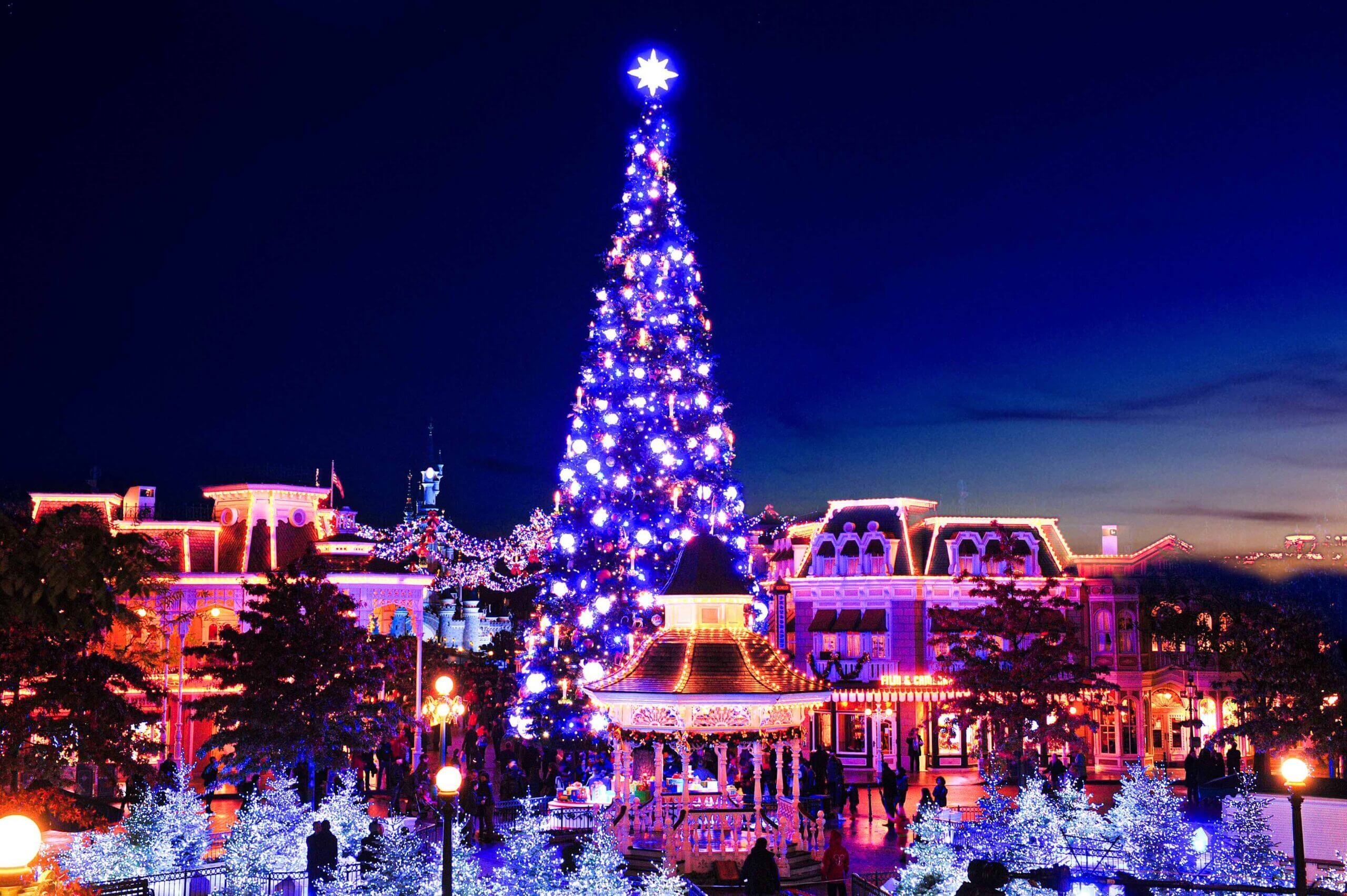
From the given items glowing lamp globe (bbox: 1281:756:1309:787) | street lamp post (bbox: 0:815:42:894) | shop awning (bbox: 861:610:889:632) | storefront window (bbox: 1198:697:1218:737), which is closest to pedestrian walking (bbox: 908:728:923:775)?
shop awning (bbox: 861:610:889:632)

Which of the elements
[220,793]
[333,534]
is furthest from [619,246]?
[333,534]

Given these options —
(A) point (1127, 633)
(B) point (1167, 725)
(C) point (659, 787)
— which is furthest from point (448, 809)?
(B) point (1167, 725)

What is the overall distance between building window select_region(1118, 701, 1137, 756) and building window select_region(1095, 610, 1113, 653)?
2.08 meters

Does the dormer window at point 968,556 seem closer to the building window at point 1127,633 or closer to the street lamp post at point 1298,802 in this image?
the building window at point 1127,633

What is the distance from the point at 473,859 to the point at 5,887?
355 inches

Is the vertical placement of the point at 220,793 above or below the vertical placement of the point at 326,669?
below

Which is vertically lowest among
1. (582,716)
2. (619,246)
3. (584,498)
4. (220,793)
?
(220,793)

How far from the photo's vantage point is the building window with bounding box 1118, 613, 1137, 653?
151 ft

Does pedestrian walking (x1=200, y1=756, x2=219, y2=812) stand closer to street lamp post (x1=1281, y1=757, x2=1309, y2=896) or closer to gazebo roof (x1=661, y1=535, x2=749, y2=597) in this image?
gazebo roof (x1=661, y1=535, x2=749, y2=597)

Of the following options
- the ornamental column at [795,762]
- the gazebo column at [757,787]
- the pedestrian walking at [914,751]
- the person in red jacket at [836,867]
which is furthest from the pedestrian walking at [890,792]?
Answer: the pedestrian walking at [914,751]

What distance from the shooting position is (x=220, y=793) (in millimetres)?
35719

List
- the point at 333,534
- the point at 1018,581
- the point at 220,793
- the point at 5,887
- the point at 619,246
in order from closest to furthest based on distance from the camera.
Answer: the point at 5,887 < the point at 619,246 < the point at 220,793 < the point at 1018,581 < the point at 333,534

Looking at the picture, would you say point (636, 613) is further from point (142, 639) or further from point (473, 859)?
point (142, 639)

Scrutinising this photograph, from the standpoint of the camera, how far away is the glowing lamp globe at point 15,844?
7.59 metres
